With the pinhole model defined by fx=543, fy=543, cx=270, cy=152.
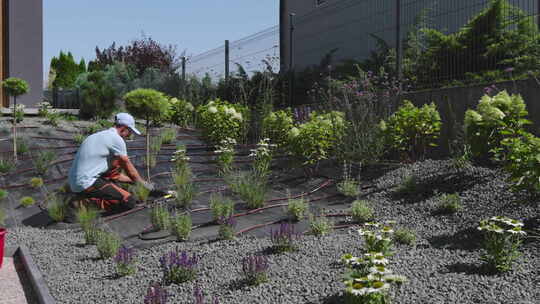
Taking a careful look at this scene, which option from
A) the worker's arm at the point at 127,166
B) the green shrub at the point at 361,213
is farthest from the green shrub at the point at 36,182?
the green shrub at the point at 361,213

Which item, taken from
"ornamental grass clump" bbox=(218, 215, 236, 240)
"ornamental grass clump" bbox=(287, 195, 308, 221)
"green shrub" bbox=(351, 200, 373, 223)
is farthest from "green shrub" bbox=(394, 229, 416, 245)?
"ornamental grass clump" bbox=(218, 215, 236, 240)

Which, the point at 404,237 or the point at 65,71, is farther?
the point at 65,71

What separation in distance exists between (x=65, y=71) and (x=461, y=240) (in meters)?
17.4

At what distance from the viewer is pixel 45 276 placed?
4.04 m

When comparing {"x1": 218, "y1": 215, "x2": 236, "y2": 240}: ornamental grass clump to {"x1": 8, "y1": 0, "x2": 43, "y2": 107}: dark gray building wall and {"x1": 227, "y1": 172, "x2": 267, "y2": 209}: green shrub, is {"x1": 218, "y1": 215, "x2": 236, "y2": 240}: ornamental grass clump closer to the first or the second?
{"x1": 227, "y1": 172, "x2": 267, "y2": 209}: green shrub

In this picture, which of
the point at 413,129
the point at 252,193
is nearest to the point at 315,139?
the point at 413,129

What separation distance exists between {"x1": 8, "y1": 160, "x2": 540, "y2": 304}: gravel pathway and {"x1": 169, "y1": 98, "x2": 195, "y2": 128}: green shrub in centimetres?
625

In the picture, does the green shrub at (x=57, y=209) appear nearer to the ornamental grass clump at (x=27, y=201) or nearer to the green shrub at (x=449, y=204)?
the ornamental grass clump at (x=27, y=201)

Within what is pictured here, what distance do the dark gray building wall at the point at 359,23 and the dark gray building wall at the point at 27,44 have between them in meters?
6.43

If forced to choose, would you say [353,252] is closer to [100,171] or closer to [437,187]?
[437,187]

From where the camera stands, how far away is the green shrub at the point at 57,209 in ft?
18.7

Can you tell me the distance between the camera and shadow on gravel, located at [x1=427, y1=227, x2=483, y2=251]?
155 inches

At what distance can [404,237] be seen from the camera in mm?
4035

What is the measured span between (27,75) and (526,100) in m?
11.9
